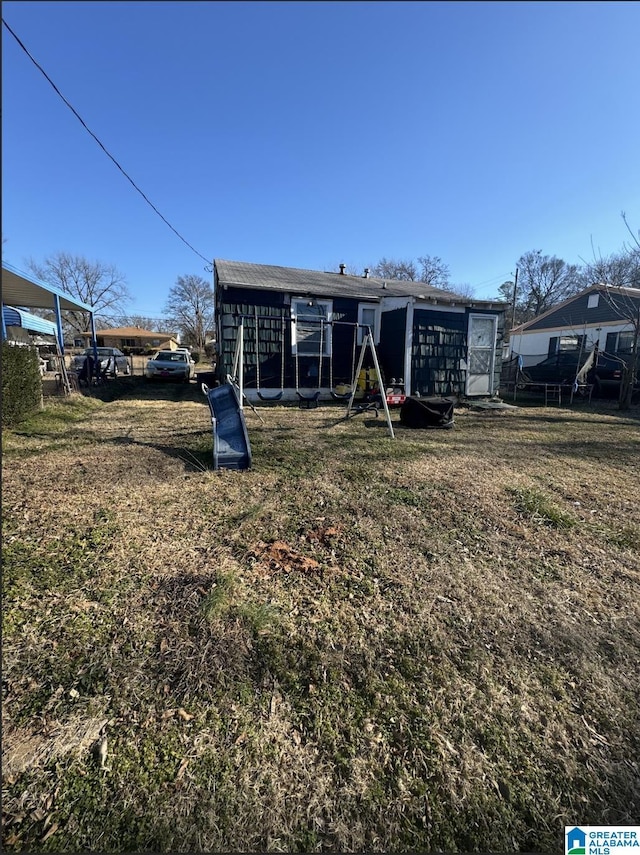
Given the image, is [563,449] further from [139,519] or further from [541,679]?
[139,519]

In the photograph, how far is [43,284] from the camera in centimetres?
973

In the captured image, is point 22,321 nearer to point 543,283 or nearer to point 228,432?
point 228,432

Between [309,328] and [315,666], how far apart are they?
32.1ft

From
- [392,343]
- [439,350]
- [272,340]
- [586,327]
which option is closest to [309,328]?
[272,340]

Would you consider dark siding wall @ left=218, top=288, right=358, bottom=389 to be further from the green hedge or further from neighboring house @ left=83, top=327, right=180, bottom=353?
neighboring house @ left=83, top=327, right=180, bottom=353

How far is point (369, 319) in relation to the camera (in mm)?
11695

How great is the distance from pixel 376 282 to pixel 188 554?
13.5m

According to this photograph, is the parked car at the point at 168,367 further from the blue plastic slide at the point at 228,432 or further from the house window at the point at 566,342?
the house window at the point at 566,342

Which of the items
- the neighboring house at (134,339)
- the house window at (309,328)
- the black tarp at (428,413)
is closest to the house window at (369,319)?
the house window at (309,328)

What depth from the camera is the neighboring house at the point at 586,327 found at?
15.9 meters

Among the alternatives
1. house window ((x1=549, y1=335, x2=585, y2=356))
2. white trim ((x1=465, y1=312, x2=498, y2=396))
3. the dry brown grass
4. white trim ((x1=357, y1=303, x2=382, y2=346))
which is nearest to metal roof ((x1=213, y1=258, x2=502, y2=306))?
white trim ((x1=357, y1=303, x2=382, y2=346))

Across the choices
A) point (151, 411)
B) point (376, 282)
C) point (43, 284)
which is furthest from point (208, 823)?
point (376, 282)

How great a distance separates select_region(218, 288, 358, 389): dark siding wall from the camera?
10.0m

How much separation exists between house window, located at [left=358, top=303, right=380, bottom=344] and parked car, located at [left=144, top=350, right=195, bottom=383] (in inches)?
317
